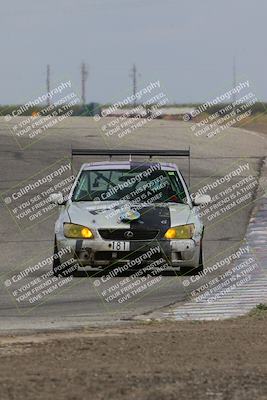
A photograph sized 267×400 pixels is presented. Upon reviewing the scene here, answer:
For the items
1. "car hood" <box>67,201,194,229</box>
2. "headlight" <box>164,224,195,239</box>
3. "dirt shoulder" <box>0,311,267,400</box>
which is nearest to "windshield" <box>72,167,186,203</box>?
"car hood" <box>67,201,194,229</box>


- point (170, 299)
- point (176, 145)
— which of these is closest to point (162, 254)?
point (170, 299)

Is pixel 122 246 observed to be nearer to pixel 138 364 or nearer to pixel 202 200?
pixel 202 200

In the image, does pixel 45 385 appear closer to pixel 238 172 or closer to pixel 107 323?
pixel 107 323

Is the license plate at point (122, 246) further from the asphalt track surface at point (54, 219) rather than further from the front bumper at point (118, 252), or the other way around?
the asphalt track surface at point (54, 219)

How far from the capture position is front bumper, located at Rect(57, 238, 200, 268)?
51.8 feet

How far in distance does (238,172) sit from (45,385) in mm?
27224

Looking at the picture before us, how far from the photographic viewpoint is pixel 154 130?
50812 mm

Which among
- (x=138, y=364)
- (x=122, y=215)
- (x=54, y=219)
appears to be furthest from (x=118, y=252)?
(x=54, y=219)

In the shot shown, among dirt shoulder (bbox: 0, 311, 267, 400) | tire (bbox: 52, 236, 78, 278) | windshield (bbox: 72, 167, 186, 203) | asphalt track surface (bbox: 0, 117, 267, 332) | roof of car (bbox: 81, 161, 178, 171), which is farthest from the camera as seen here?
roof of car (bbox: 81, 161, 178, 171)

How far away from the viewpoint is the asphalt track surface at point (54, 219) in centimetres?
1401

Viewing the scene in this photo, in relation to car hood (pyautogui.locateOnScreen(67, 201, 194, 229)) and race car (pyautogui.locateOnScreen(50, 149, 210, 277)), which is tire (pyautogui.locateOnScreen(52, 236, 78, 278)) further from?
car hood (pyautogui.locateOnScreen(67, 201, 194, 229))

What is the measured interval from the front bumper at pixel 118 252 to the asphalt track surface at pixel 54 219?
45cm

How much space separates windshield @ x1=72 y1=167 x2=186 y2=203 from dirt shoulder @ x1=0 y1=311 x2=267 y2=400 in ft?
16.2

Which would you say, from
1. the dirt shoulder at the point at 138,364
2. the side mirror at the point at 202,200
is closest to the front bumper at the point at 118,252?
the side mirror at the point at 202,200
